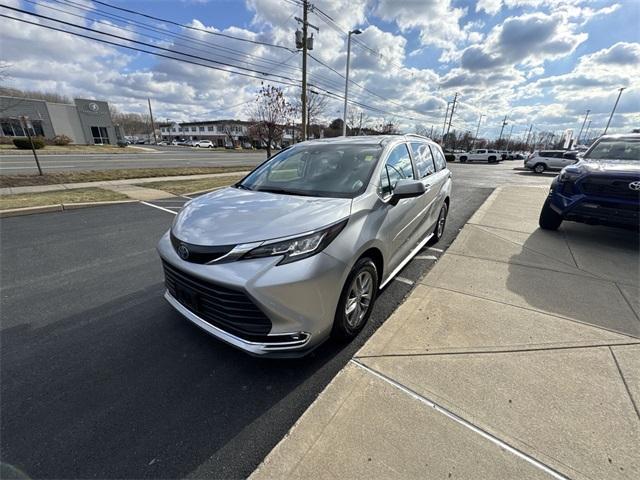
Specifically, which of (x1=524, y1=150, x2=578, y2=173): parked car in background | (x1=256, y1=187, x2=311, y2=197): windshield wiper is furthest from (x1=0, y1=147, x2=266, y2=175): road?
(x1=524, y1=150, x2=578, y2=173): parked car in background

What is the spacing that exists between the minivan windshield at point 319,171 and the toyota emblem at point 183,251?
1.05 meters

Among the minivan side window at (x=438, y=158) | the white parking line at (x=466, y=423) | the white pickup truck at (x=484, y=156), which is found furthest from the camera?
the white pickup truck at (x=484, y=156)

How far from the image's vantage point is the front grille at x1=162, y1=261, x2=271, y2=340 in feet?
6.38

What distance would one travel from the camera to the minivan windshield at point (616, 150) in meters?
5.42

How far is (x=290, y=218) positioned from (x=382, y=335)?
1.30 meters

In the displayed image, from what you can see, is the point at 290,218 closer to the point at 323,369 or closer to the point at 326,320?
the point at 326,320

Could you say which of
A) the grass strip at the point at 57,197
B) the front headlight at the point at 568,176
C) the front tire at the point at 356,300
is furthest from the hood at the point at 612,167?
the grass strip at the point at 57,197

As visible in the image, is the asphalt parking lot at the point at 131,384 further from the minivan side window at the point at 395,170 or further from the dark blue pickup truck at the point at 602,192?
the dark blue pickup truck at the point at 602,192

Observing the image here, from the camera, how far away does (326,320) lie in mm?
2160

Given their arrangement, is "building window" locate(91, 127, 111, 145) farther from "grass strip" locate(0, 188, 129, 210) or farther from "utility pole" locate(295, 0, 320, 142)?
"grass strip" locate(0, 188, 129, 210)

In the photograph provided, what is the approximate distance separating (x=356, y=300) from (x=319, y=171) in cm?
143

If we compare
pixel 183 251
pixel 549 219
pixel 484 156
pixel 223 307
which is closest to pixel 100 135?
pixel 484 156

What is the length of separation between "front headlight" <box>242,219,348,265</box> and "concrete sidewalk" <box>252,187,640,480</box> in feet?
3.00

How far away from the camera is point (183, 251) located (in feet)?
7.18
